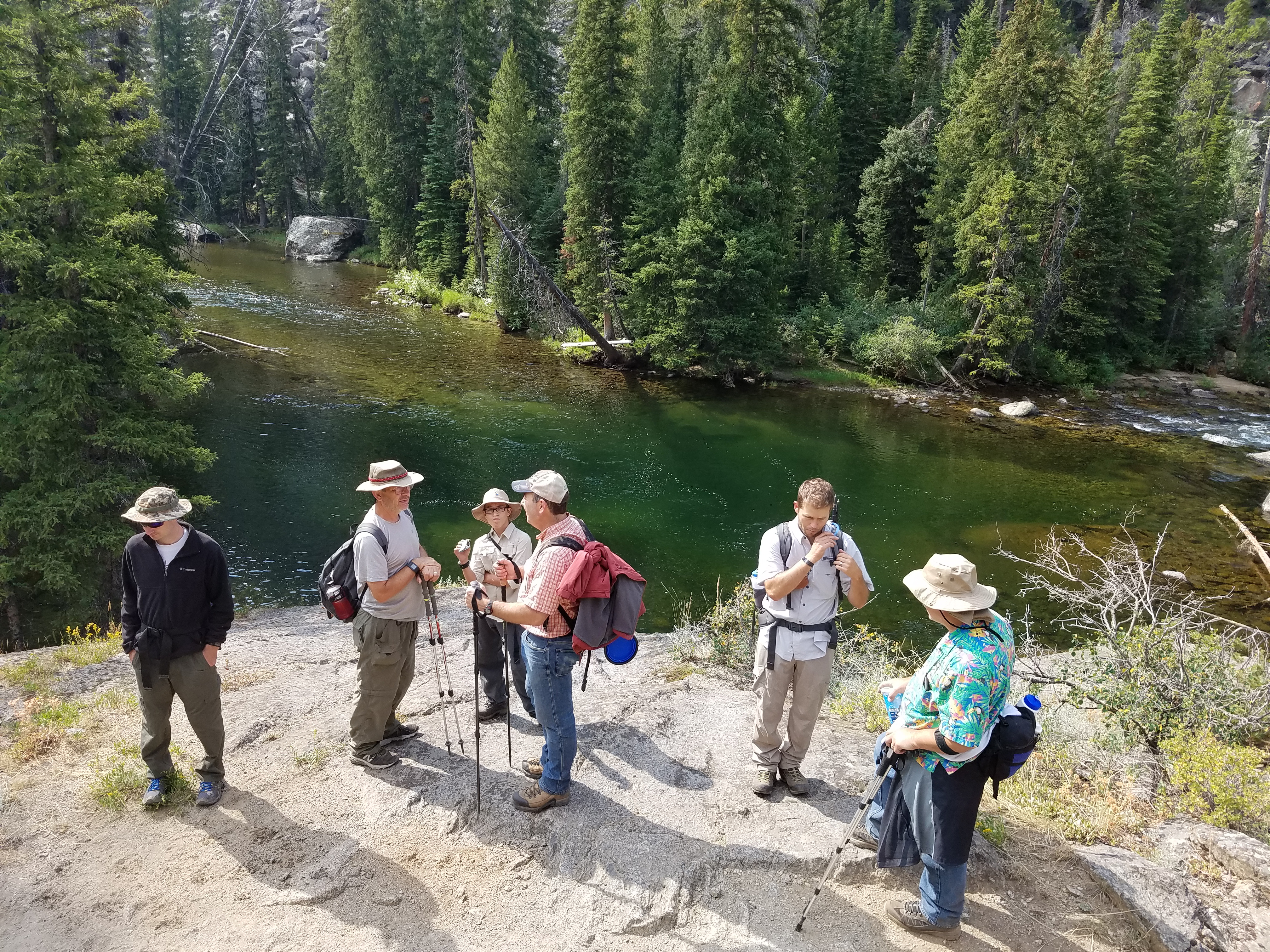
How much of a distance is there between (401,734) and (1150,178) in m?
35.5

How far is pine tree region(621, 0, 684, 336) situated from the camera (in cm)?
2567

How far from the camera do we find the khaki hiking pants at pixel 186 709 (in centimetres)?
463

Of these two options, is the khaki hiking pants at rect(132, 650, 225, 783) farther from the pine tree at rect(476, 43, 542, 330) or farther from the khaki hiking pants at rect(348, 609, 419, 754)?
the pine tree at rect(476, 43, 542, 330)

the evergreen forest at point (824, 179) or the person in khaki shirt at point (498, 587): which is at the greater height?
the evergreen forest at point (824, 179)

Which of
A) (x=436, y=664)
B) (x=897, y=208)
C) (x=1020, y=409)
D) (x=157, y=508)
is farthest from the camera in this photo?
(x=897, y=208)

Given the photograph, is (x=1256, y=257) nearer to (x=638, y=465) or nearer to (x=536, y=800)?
(x=638, y=465)

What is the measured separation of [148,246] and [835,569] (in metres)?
16.1

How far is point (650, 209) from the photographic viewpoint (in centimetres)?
2592

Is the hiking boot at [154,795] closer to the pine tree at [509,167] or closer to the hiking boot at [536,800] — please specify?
the hiking boot at [536,800]

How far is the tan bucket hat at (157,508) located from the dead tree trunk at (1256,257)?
122ft

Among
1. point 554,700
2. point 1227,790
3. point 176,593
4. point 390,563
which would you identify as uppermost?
point 390,563

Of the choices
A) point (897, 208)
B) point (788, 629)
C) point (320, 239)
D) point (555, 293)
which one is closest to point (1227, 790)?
point (788, 629)

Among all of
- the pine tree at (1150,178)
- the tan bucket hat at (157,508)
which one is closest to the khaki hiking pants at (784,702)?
the tan bucket hat at (157,508)

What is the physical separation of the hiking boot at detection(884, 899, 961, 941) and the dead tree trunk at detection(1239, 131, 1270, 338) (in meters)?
35.5
